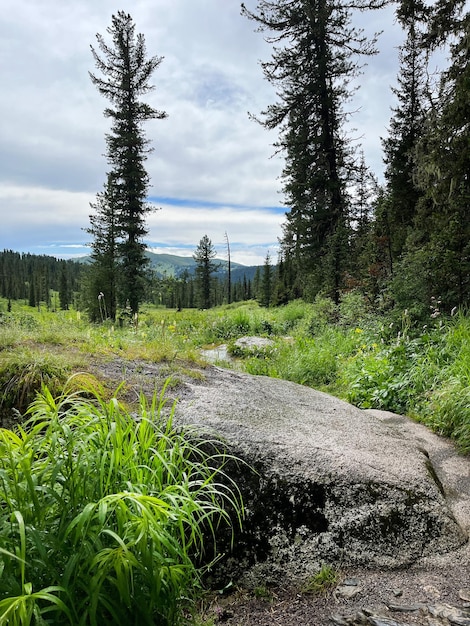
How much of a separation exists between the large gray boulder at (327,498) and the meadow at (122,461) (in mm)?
→ 204

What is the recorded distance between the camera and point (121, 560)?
1.43 metres

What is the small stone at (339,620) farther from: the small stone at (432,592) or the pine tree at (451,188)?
the pine tree at (451,188)

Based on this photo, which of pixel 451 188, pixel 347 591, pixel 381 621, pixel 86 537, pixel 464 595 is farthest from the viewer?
pixel 451 188

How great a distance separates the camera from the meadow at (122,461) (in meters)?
1.47

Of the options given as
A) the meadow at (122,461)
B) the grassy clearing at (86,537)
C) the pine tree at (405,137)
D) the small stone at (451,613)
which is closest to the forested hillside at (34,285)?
the pine tree at (405,137)

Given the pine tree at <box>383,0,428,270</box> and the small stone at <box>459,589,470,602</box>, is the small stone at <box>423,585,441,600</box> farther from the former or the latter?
the pine tree at <box>383,0,428,270</box>

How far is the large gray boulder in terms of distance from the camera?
7.60 feet

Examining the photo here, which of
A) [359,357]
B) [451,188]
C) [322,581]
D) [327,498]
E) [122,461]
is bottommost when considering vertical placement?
[322,581]

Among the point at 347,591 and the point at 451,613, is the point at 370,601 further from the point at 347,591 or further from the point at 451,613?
the point at 451,613

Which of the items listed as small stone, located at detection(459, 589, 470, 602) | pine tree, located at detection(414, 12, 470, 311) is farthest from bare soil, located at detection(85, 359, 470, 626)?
pine tree, located at detection(414, 12, 470, 311)

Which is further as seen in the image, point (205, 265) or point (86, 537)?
point (205, 265)

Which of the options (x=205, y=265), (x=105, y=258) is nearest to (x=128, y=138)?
(x=105, y=258)

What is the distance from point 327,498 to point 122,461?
1399 mm

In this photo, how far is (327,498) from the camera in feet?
8.18
